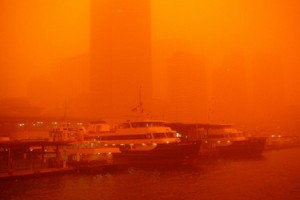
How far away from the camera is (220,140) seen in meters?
61.8

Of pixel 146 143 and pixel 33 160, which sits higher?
pixel 146 143

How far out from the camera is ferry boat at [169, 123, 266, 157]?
195 feet

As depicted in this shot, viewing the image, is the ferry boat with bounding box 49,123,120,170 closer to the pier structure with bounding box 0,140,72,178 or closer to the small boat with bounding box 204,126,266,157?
the pier structure with bounding box 0,140,72,178

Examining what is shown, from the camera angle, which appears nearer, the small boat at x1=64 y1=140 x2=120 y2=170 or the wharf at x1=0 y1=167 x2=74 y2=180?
the wharf at x1=0 y1=167 x2=74 y2=180

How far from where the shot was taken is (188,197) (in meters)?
26.4

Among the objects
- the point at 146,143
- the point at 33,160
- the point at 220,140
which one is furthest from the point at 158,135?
the point at 220,140

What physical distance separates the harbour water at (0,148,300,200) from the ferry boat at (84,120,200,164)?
3.43 meters

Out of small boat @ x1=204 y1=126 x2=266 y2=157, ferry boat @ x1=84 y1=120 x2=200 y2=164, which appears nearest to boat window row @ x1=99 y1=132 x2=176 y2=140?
ferry boat @ x1=84 y1=120 x2=200 y2=164

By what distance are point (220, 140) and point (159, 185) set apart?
33280 millimetres

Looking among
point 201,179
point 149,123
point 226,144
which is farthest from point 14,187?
point 226,144

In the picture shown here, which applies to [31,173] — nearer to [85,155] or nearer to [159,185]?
[85,155]

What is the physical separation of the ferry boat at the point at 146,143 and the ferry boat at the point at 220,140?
14.4 meters

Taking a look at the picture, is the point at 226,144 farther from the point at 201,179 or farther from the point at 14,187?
the point at 14,187

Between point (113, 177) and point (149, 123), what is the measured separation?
13.0 m
